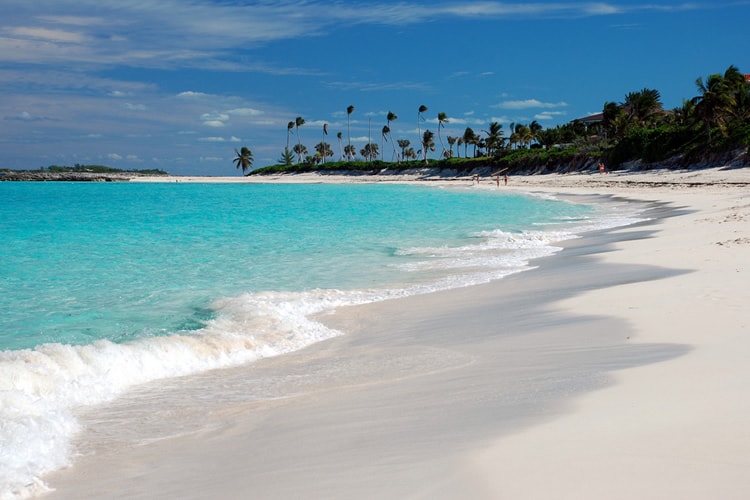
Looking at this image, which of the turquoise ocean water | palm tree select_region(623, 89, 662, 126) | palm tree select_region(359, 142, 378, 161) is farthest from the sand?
palm tree select_region(359, 142, 378, 161)

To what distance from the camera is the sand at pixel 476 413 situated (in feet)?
10.8

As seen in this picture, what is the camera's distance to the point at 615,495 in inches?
114

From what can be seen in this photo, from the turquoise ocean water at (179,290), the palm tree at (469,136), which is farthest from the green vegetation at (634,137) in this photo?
the turquoise ocean water at (179,290)

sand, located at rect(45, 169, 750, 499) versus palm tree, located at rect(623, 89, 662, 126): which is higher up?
palm tree, located at rect(623, 89, 662, 126)

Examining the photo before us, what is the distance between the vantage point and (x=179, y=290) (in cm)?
1199

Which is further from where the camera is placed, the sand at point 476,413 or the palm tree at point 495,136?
the palm tree at point 495,136

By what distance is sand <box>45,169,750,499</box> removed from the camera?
3.28 metres

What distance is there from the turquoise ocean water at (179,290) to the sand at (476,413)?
1.62 feet

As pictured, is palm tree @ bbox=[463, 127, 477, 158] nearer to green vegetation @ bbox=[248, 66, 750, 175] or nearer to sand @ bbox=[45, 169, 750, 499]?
green vegetation @ bbox=[248, 66, 750, 175]

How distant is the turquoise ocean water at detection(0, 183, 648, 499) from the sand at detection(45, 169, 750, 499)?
1.62 ft

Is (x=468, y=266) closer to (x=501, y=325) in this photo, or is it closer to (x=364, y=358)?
(x=501, y=325)

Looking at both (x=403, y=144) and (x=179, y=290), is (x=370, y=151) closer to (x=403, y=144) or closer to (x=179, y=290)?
(x=403, y=144)

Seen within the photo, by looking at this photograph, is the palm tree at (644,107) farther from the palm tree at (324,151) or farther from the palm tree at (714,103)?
the palm tree at (324,151)

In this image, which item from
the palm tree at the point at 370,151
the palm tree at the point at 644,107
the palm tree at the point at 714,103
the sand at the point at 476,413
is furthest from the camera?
the palm tree at the point at 370,151
